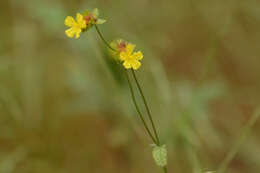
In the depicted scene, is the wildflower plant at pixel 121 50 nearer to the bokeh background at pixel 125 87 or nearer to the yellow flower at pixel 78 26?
the yellow flower at pixel 78 26

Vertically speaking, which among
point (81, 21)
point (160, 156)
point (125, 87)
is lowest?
point (160, 156)

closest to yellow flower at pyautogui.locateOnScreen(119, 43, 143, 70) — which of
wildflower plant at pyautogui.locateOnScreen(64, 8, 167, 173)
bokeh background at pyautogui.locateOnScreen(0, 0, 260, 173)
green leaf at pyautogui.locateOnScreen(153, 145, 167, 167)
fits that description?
wildflower plant at pyautogui.locateOnScreen(64, 8, 167, 173)

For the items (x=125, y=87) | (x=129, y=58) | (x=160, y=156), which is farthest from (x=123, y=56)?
(x=125, y=87)

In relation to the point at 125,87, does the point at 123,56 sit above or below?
below

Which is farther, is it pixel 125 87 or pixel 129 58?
pixel 125 87

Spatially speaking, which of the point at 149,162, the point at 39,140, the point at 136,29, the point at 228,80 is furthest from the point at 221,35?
the point at 39,140

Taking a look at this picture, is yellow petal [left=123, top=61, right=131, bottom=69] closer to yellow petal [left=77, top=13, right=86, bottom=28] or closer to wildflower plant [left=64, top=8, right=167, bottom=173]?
wildflower plant [left=64, top=8, right=167, bottom=173]

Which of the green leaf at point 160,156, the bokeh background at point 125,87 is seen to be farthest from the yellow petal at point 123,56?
the bokeh background at point 125,87

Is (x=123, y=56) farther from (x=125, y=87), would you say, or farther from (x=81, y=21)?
(x=125, y=87)
